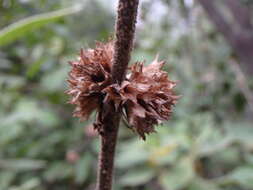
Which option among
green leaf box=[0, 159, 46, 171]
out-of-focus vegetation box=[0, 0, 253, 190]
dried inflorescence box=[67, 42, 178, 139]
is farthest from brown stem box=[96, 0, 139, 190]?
green leaf box=[0, 159, 46, 171]

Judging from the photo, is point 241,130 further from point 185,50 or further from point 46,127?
point 185,50

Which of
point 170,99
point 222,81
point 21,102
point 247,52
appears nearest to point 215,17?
point 247,52

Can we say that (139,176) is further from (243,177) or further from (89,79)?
(89,79)

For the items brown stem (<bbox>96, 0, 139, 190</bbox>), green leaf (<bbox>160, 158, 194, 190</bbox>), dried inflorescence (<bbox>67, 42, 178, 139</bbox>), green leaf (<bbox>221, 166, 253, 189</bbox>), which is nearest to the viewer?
brown stem (<bbox>96, 0, 139, 190</bbox>)

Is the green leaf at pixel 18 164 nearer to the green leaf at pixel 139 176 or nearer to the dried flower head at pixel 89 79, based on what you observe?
the green leaf at pixel 139 176

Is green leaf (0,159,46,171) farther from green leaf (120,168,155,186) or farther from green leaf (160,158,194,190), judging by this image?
green leaf (160,158,194,190)

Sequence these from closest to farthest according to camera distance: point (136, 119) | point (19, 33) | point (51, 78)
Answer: point (136, 119)
point (19, 33)
point (51, 78)

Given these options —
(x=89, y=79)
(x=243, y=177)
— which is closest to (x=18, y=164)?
(x=243, y=177)
